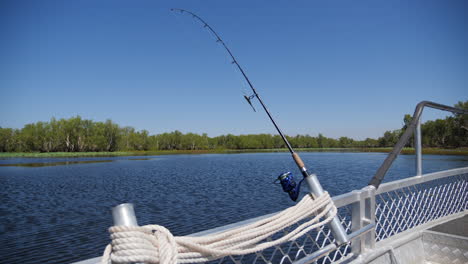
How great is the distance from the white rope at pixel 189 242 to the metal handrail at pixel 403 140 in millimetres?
1135

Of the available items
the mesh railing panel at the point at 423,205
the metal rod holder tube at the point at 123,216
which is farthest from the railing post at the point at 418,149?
the metal rod holder tube at the point at 123,216

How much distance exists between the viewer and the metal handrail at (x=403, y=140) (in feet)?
7.87

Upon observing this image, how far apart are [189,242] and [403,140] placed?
8.11 ft

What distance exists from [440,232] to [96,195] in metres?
16.4

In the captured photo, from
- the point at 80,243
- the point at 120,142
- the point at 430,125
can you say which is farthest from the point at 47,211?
the point at 430,125

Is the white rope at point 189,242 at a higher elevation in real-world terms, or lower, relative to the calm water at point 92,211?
higher

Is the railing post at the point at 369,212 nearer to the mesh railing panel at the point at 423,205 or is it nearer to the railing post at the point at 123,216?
the mesh railing panel at the point at 423,205

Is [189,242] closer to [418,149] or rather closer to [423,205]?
[418,149]

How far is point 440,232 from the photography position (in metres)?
2.84

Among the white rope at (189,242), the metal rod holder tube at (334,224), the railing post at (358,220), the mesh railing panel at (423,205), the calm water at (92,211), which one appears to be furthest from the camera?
the calm water at (92,211)

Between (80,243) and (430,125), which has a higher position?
(430,125)

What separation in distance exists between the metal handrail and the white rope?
3.72ft

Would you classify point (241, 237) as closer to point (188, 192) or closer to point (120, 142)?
→ point (188, 192)

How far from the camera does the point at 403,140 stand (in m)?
2.75
